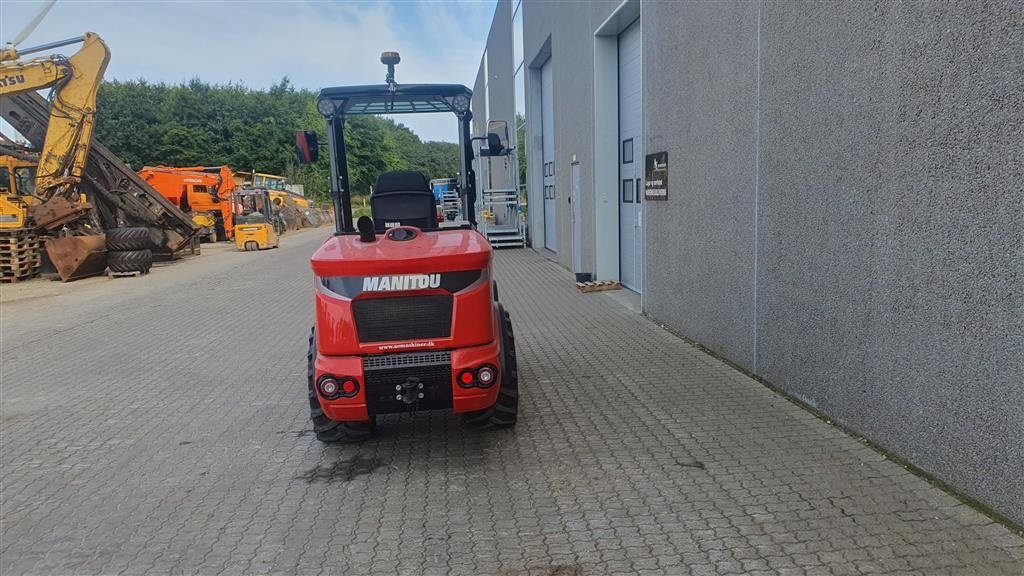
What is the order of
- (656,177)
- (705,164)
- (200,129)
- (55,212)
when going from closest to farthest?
(705,164) → (656,177) → (55,212) → (200,129)

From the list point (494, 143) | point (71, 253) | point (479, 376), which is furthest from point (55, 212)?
point (479, 376)

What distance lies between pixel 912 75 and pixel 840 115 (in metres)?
0.68

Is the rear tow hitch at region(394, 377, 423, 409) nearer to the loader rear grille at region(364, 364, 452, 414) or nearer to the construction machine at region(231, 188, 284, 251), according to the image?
the loader rear grille at region(364, 364, 452, 414)

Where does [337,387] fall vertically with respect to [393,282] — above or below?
below

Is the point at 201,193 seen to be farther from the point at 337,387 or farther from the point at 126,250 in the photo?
the point at 337,387

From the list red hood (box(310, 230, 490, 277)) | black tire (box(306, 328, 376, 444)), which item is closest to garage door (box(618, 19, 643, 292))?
red hood (box(310, 230, 490, 277))

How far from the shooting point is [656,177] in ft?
26.2

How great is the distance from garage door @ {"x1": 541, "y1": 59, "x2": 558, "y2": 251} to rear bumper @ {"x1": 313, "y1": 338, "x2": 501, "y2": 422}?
12067 millimetres

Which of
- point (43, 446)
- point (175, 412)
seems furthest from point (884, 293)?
point (43, 446)

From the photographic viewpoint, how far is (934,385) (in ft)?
11.9

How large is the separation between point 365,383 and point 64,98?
15.7 m

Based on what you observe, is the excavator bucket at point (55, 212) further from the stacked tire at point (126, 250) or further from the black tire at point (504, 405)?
the black tire at point (504, 405)

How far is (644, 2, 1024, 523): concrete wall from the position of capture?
318 cm

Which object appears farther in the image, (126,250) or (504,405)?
(126,250)
